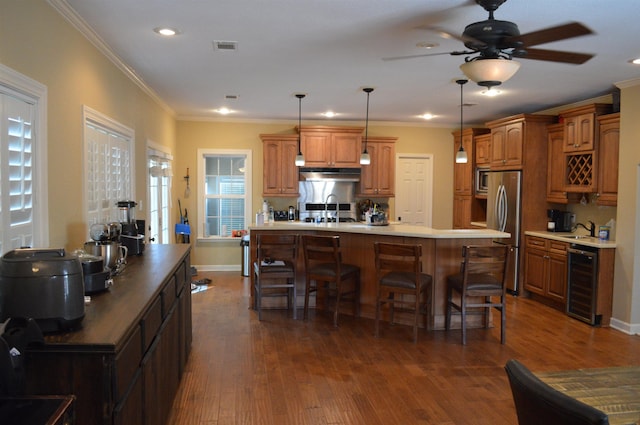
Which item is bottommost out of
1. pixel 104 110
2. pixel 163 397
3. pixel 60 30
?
pixel 163 397

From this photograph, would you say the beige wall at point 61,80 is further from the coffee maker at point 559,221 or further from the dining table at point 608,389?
the coffee maker at point 559,221

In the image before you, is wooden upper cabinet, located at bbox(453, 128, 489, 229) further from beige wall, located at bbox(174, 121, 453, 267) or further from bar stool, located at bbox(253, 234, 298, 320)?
bar stool, located at bbox(253, 234, 298, 320)

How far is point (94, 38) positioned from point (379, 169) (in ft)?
17.0

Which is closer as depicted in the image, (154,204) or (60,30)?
(60,30)

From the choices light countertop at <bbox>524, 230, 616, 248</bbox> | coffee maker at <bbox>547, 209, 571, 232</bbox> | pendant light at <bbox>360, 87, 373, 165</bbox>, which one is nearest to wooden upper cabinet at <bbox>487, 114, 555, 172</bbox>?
coffee maker at <bbox>547, 209, 571, 232</bbox>

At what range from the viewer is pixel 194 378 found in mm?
3617

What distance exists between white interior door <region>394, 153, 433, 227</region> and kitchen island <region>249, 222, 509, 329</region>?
3205 mm

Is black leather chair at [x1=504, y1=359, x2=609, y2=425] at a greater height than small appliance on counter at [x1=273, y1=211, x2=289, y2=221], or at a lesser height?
lesser

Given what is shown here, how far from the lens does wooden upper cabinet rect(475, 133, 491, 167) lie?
743 centimetres

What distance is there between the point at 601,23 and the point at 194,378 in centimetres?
396

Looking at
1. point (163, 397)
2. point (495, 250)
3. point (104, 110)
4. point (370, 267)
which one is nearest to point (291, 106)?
point (370, 267)

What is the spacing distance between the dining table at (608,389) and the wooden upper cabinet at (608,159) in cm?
407

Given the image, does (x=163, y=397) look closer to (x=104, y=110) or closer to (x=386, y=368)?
(x=386, y=368)

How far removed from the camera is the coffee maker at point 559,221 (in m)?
6.25
